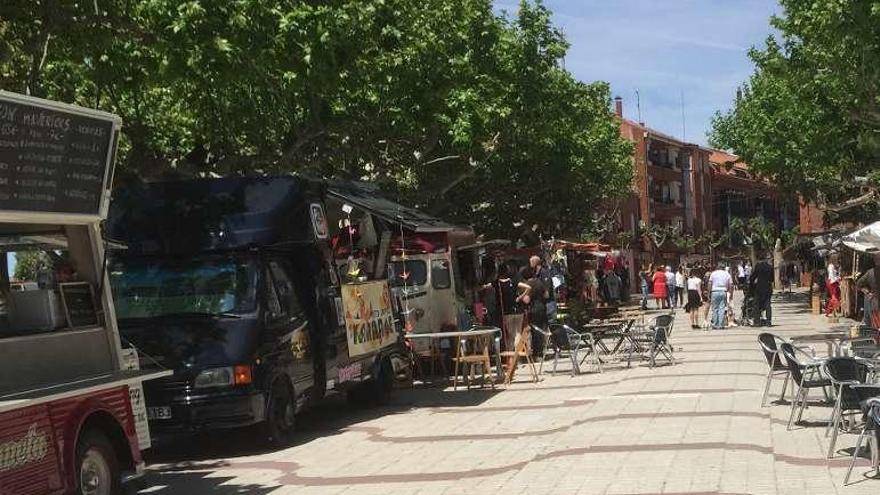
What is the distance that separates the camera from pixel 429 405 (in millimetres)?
14352

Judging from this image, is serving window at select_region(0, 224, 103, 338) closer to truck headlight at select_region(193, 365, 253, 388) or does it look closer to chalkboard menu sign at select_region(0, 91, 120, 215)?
chalkboard menu sign at select_region(0, 91, 120, 215)

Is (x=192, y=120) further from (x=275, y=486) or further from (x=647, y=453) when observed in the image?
(x=647, y=453)

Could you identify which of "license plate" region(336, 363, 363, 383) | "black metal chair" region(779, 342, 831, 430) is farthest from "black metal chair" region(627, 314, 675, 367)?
"black metal chair" region(779, 342, 831, 430)

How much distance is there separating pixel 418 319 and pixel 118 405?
11424mm

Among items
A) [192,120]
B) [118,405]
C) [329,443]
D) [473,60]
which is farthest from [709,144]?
[118,405]

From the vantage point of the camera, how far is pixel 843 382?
9.02 m

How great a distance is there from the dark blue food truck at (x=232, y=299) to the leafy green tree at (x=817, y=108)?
10.7 metres

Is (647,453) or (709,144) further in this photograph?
(709,144)

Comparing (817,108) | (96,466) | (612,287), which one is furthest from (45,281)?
(612,287)

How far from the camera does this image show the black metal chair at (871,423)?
7672 millimetres

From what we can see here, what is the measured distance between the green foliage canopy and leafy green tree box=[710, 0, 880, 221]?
18.1 ft

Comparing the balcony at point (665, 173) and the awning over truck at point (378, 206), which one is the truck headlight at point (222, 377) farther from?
the balcony at point (665, 173)

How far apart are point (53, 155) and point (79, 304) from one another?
1159 millimetres

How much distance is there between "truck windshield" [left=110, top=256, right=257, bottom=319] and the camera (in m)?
11.0
